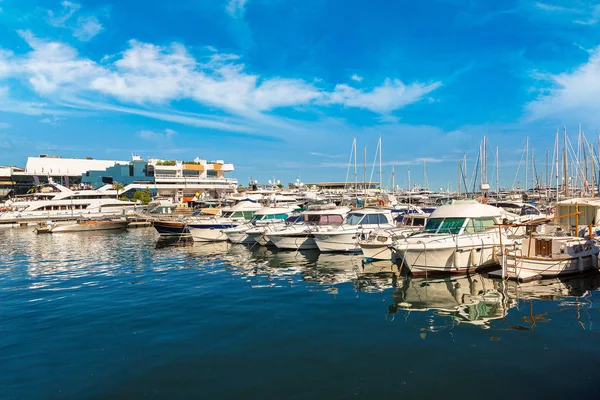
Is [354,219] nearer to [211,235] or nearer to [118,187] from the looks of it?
[211,235]

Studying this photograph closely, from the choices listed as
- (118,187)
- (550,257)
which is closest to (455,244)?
(550,257)

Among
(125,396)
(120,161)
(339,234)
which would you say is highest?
(120,161)

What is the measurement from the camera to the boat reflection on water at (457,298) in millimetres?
13297

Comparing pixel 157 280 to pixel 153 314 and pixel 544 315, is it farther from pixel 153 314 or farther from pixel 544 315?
pixel 544 315

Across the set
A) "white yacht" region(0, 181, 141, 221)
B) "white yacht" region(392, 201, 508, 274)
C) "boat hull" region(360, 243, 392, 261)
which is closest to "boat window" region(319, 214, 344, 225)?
"boat hull" region(360, 243, 392, 261)

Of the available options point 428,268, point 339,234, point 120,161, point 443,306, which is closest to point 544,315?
point 443,306

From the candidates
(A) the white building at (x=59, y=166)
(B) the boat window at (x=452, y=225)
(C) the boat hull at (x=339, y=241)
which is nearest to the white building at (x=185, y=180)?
(A) the white building at (x=59, y=166)

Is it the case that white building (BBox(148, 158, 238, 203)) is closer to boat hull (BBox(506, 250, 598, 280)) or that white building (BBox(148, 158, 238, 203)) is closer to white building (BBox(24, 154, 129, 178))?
white building (BBox(24, 154, 129, 178))

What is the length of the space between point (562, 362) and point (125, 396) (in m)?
10.5

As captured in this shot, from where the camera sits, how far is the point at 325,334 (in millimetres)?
11711

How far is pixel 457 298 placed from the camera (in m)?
15.6

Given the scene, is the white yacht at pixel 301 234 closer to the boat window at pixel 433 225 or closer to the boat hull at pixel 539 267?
the boat window at pixel 433 225

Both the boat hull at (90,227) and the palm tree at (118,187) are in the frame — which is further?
the palm tree at (118,187)

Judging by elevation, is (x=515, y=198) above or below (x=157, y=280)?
above
